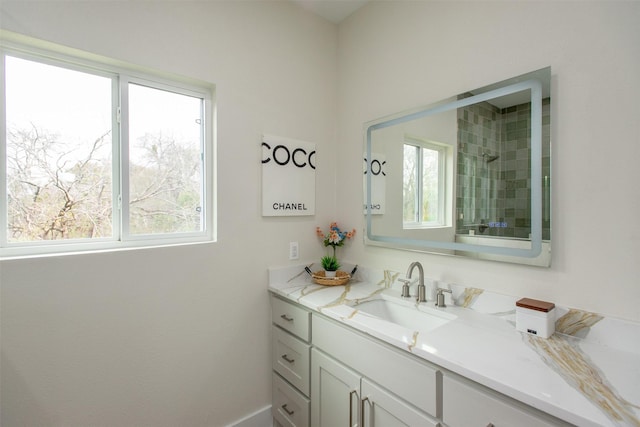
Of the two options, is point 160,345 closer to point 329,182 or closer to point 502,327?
point 329,182

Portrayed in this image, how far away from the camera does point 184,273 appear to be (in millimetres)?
1639

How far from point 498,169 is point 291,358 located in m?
1.50

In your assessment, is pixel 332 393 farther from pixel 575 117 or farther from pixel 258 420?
pixel 575 117

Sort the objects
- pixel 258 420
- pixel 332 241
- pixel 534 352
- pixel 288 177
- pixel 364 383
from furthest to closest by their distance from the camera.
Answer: pixel 332 241 → pixel 288 177 → pixel 258 420 → pixel 364 383 → pixel 534 352

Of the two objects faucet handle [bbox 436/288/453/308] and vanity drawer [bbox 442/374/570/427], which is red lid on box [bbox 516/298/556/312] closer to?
faucet handle [bbox 436/288/453/308]

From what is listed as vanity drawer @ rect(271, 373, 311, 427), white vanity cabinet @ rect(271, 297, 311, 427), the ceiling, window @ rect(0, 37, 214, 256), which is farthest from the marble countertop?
the ceiling

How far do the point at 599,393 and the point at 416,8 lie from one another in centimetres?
194

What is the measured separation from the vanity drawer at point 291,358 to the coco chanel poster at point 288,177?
30.5 inches

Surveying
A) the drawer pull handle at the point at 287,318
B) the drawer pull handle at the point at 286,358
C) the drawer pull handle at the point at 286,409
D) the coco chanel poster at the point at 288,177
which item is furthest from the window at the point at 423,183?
the drawer pull handle at the point at 286,409

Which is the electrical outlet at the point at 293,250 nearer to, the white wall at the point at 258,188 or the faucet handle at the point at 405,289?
the white wall at the point at 258,188

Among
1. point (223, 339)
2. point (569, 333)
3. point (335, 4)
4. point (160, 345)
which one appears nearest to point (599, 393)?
point (569, 333)

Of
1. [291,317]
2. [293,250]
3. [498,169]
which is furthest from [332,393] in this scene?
Answer: [498,169]

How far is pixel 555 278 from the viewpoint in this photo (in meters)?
1.26

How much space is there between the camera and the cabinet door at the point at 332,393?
1.38 meters
